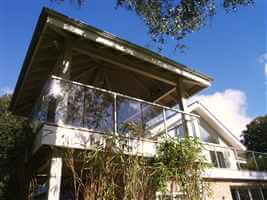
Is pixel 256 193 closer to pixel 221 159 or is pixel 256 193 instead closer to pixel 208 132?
pixel 221 159

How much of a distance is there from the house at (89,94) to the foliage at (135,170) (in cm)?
29

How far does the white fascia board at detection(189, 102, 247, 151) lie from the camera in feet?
50.6

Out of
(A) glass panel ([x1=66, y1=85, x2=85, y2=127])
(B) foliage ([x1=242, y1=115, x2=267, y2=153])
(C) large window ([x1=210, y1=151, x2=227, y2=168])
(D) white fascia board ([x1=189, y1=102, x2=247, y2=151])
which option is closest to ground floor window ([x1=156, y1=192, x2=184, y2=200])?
(A) glass panel ([x1=66, y1=85, x2=85, y2=127])

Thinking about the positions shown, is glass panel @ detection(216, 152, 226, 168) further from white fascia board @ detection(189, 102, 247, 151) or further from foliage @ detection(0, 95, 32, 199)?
foliage @ detection(0, 95, 32, 199)

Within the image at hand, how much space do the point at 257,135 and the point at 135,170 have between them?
106 ft

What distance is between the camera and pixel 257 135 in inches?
1217

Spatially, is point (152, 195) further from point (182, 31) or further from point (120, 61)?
point (182, 31)

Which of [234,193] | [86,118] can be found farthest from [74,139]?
[234,193]

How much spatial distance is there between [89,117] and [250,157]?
10852mm

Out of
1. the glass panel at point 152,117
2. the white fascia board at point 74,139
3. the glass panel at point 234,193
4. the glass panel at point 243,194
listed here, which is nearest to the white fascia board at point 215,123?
the glass panel at point 243,194

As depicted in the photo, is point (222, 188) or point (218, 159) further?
point (218, 159)

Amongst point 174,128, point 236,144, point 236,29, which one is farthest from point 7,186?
point 236,144

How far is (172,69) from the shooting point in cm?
698

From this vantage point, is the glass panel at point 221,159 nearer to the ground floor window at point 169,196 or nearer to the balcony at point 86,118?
the balcony at point 86,118
